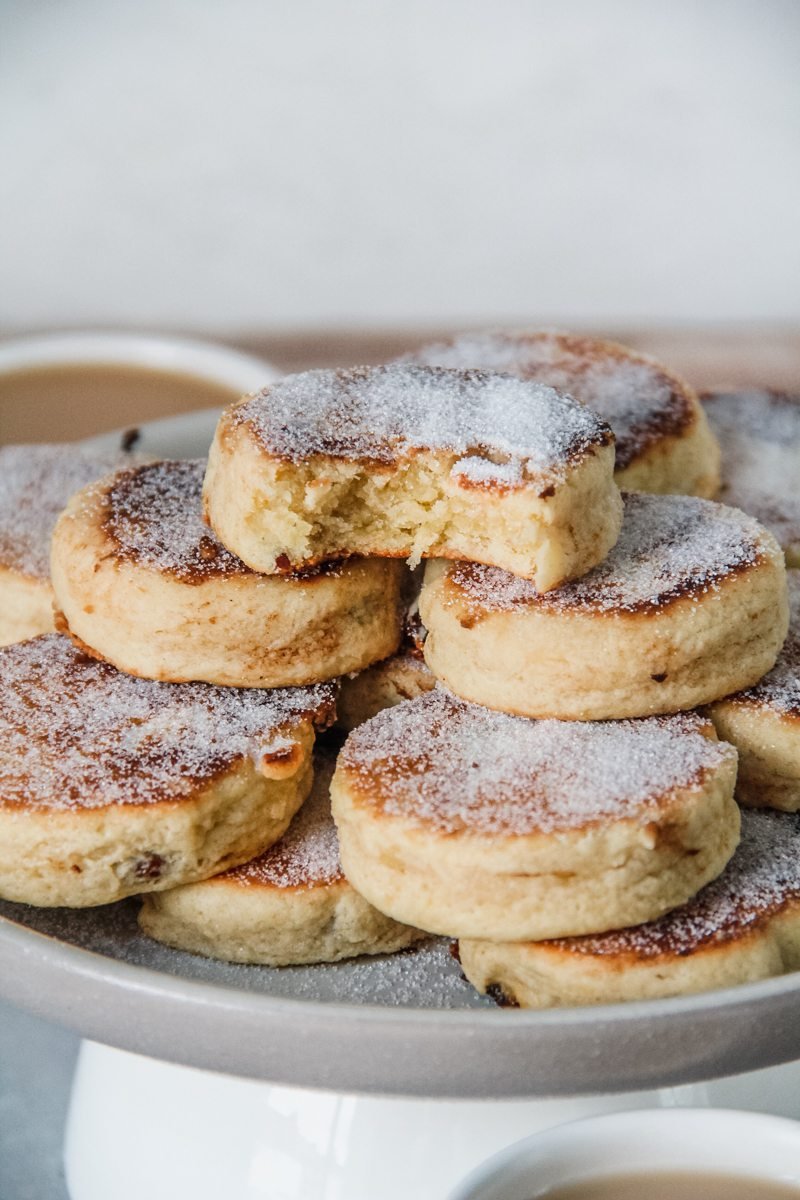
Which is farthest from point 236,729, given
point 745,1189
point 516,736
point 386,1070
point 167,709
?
point 745,1189

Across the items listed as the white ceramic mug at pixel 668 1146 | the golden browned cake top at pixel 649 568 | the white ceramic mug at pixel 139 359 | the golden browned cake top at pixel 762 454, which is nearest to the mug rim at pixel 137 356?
the white ceramic mug at pixel 139 359

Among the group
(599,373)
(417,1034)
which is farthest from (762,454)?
(417,1034)

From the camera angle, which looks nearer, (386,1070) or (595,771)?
(386,1070)

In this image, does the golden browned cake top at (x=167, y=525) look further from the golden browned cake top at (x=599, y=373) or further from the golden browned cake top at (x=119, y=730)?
the golden browned cake top at (x=599, y=373)

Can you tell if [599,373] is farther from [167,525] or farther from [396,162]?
[396,162]

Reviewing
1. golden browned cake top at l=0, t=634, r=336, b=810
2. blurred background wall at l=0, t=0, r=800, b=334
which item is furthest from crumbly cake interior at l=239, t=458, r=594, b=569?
blurred background wall at l=0, t=0, r=800, b=334

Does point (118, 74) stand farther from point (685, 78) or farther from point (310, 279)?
point (685, 78)
